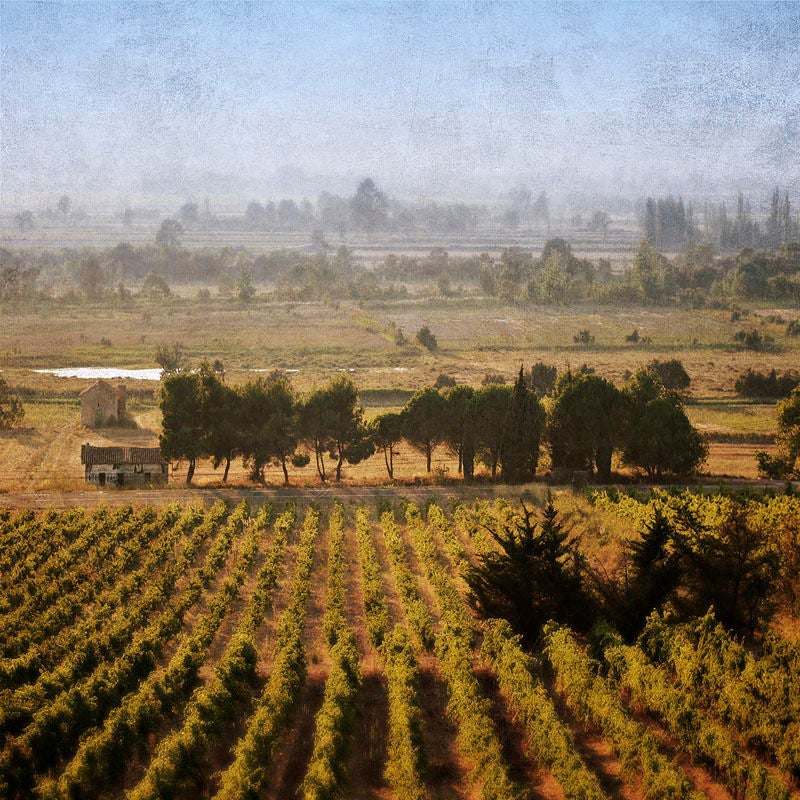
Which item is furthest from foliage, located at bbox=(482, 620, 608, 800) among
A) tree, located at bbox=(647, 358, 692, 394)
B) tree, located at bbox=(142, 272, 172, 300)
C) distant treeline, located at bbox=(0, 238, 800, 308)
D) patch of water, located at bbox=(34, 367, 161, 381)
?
tree, located at bbox=(142, 272, 172, 300)

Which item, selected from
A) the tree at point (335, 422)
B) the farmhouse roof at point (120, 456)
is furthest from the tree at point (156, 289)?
the tree at point (335, 422)

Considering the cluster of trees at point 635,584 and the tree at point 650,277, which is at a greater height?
the tree at point 650,277

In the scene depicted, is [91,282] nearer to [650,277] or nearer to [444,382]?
[650,277]

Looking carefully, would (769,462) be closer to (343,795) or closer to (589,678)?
(589,678)

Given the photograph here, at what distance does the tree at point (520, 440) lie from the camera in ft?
157

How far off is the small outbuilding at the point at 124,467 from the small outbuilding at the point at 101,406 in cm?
1408

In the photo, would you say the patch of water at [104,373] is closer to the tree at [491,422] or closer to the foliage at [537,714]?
the tree at [491,422]

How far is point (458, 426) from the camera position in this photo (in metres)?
49.8

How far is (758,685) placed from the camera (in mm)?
21344

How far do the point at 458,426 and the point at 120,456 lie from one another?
52.8ft

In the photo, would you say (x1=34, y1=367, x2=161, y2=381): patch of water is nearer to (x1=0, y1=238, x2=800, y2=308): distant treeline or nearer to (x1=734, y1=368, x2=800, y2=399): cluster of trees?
(x1=734, y1=368, x2=800, y2=399): cluster of trees

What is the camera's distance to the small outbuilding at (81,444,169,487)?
152 feet

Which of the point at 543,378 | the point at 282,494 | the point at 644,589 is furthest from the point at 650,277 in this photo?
the point at 644,589

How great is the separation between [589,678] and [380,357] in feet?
237
